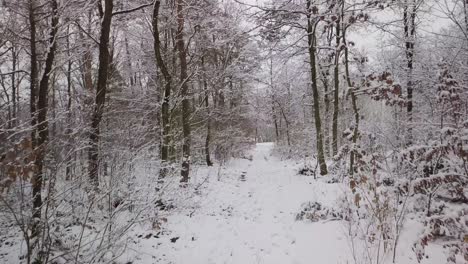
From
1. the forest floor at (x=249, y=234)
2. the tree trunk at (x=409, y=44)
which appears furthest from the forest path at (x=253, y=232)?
the tree trunk at (x=409, y=44)

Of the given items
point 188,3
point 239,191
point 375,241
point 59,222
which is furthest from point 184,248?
point 188,3

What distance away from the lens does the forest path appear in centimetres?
477

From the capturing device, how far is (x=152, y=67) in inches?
538

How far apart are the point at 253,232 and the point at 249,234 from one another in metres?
0.13

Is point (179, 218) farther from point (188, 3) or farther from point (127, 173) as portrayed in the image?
point (188, 3)

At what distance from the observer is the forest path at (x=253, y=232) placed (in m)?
4.77

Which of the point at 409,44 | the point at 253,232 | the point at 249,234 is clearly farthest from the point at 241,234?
the point at 409,44

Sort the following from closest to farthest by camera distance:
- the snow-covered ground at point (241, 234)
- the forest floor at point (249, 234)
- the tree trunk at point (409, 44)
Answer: the snow-covered ground at point (241, 234)
the forest floor at point (249, 234)
the tree trunk at point (409, 44)

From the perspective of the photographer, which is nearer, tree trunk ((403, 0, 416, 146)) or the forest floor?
the forest floor

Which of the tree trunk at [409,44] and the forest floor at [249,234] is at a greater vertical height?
the tree trunk at [409,44]

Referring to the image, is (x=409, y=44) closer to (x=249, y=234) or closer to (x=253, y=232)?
(x=253, y=232)

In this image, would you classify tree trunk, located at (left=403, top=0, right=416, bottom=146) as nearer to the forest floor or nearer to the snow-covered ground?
the forest floor

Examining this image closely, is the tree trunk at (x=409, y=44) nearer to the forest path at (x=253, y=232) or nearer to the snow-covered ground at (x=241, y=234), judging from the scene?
the forest path at (x=253, y=232)

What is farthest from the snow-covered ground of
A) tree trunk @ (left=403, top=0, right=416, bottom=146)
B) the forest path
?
tree trunk @ (left=403, top=0, right=416, bottom=146)
